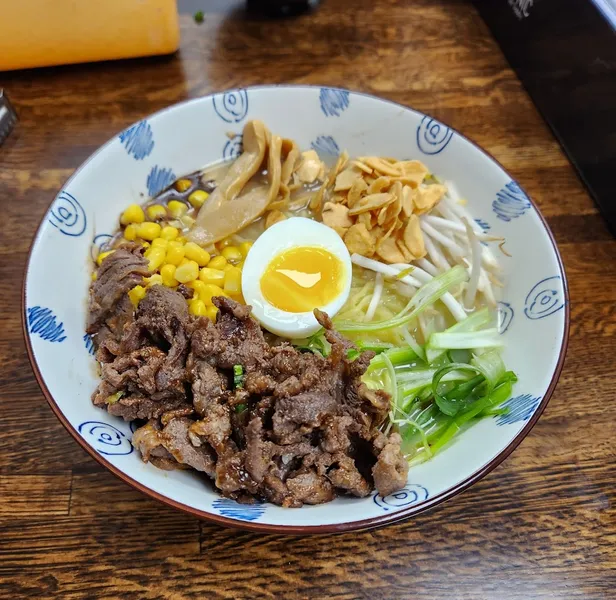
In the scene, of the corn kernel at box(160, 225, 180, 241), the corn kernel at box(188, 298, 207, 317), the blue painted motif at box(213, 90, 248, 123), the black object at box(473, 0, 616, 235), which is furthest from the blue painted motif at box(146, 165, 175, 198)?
the black object at box(473, 0, 616, 235)

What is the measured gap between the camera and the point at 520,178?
263 centimetres

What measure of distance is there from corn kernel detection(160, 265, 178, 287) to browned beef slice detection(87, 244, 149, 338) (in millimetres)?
201

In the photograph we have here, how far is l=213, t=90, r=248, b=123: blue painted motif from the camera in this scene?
2.41 m

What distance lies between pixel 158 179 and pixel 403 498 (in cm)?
182

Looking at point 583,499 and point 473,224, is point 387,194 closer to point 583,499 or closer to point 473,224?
point 473,224

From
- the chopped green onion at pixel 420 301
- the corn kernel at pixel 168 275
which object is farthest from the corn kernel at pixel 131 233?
the chopped green onion at pixel 420 301

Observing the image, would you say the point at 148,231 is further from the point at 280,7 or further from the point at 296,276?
the point at 280,7

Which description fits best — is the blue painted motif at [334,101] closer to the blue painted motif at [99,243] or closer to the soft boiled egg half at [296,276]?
the soft boiled egg half at [296,276]

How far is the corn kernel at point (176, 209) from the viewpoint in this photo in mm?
2432

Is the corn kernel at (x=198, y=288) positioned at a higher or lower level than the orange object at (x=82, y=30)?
lower

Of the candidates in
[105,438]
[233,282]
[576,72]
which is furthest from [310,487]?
[576,72]

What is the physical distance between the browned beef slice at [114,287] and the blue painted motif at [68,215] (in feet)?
0.84

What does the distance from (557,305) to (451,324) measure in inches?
17.5

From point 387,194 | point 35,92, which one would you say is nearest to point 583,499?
point 387,194
